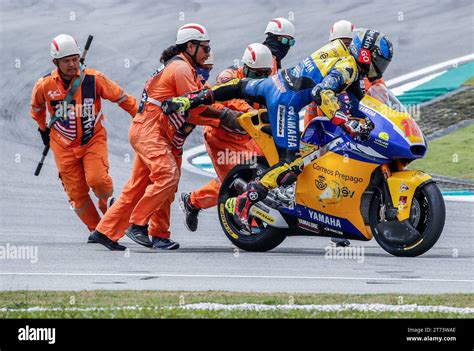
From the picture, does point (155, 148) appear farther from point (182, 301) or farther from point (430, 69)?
point (430, 69)

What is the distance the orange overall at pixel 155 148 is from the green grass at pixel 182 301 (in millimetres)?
2608

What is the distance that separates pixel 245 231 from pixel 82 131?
1.85 metres

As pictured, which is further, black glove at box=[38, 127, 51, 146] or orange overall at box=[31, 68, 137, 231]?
black glove at box=[38, 127, 51, 146]

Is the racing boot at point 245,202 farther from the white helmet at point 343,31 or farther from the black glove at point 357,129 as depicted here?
the white helmet at point 343,31

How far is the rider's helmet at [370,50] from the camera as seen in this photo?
11.7 meters

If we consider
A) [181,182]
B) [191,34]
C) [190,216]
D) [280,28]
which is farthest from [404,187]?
[181,182]

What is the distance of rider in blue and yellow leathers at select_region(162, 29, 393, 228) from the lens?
11.6 metres

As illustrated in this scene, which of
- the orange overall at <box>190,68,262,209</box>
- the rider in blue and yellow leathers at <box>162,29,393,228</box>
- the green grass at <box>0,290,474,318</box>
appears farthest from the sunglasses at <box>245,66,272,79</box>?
the green grass at <box>0,290,474,318</box>

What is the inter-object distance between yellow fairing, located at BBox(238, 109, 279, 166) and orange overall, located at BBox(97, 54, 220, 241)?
0.98 feet

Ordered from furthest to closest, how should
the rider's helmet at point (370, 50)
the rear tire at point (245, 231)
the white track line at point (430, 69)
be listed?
the white track line at point (430, 69), the rear tire at point (245, 231), the rider's helmet at point (370, 50)

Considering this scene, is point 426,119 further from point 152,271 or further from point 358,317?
point 358,317

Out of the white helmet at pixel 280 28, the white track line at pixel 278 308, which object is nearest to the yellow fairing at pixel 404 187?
the white track line at pixel 278 308

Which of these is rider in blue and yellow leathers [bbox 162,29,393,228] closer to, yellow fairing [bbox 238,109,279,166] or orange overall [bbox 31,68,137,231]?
yellow fairing [bbox 238,109,279,166]
